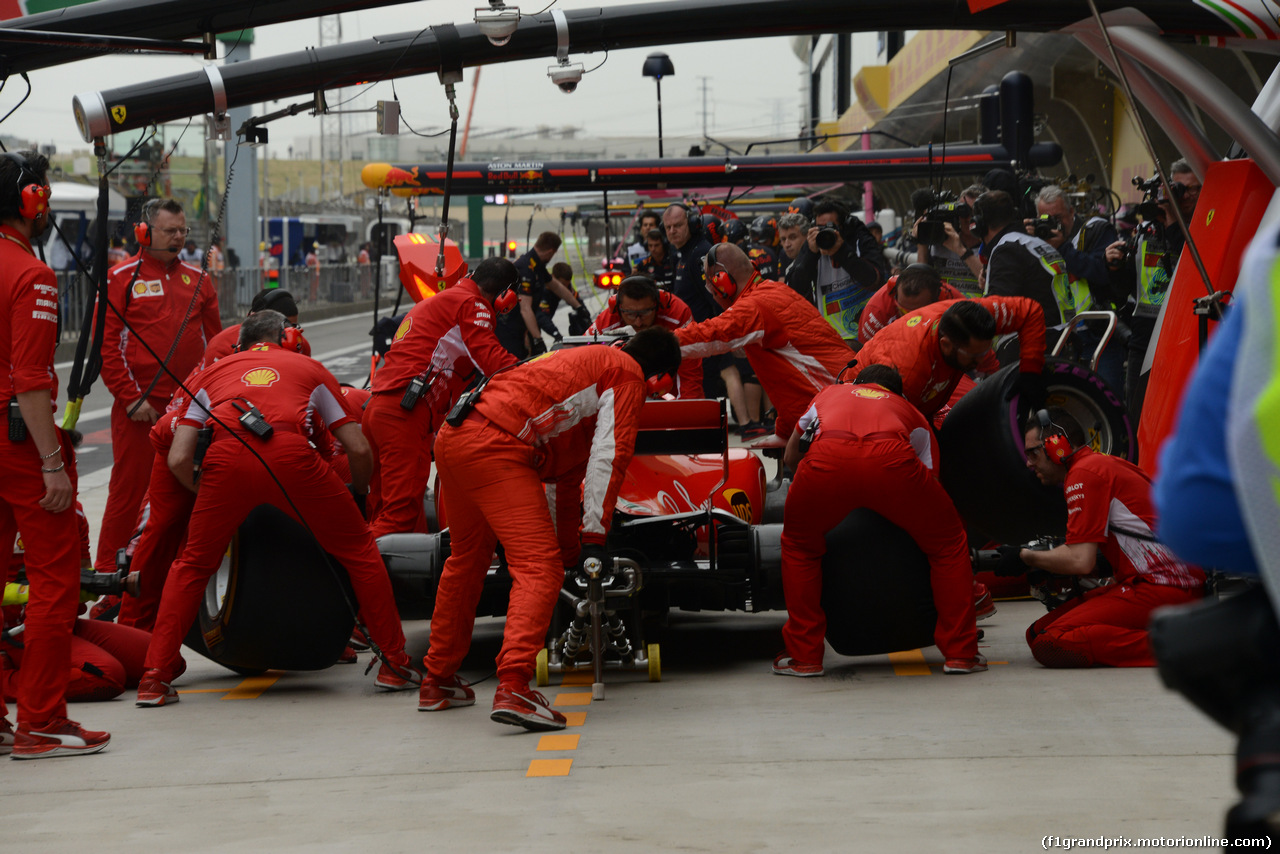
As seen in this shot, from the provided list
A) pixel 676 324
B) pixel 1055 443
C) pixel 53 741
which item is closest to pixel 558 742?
pixel 53 741

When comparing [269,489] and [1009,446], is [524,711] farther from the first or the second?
[1009,446]

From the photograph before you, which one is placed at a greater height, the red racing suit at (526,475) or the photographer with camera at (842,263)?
the photographer with camera at (842,263)

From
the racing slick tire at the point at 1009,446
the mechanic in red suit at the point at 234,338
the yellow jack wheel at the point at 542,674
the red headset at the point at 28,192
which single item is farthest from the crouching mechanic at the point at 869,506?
the red headset at the point at 28,192

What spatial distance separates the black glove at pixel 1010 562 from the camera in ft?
20.2

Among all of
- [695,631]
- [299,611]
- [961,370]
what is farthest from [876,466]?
[299,611]

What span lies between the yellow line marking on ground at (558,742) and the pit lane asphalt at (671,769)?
25 mm

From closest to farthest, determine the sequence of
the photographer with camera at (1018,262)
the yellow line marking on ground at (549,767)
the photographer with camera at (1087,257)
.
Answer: the yellow line marking on ground at (549,767)
the photographer with camera at (1018,262)
the photographer with camera at (1087,257)

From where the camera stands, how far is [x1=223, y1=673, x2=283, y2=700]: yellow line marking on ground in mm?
6086

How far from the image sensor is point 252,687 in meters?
6.28

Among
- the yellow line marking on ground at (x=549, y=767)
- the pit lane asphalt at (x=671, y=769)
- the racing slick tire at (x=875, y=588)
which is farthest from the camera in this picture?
the racing slick tire at (x=875, y=588)

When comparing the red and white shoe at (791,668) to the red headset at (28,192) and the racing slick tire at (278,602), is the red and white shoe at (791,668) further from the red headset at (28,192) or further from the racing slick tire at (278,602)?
the red headset at (28,192)

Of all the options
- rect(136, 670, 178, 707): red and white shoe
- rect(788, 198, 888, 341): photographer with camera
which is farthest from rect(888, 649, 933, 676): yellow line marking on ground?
rect(788, 198, 888, 341): photographer with camera

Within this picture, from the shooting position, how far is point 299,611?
6062 millimetres

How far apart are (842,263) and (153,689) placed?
692 centimetres
